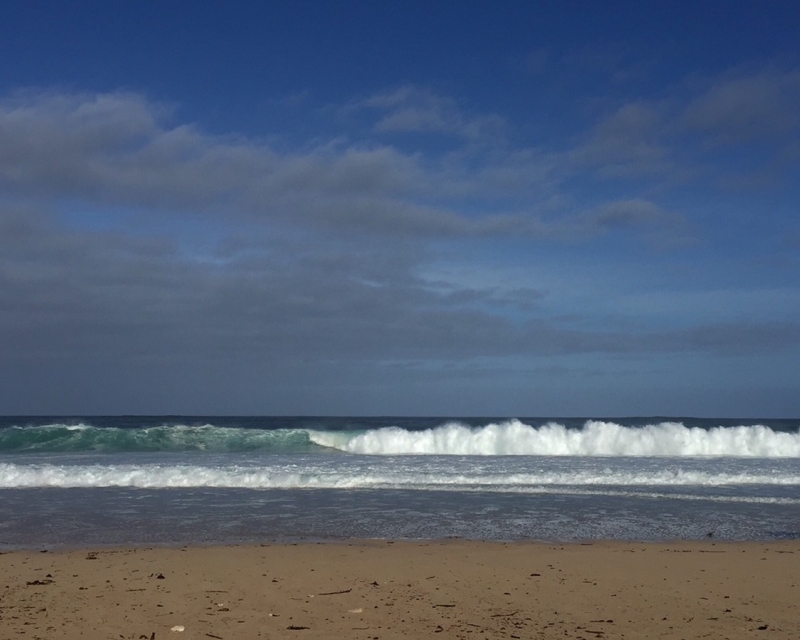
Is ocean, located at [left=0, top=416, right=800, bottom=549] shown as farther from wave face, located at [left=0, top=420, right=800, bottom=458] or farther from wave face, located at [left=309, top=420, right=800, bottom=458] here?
wave face, located at [left=309, top=420, right=800, bottom=458]

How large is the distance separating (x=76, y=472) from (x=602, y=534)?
12654 mm

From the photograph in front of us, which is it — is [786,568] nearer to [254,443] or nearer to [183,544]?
[183,544]

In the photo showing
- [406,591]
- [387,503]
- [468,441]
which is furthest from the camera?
[468,441]

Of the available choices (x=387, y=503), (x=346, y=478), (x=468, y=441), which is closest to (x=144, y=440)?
(x=468, y=441)

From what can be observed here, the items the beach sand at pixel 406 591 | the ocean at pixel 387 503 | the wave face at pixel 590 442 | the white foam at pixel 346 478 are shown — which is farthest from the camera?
the wave face at pixel 590 442

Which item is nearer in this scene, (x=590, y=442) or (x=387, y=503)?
(x=387, y=503)

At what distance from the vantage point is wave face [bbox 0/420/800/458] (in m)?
31.6

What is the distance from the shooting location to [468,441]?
113ft

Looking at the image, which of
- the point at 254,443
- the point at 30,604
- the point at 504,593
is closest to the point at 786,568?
the point at 504,593

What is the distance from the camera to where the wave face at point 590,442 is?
31578mm

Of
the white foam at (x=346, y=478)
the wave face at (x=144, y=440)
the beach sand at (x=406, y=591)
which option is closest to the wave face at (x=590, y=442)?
the wave face at (x=144, y=440)

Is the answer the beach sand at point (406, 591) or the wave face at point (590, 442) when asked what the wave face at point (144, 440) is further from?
the beach sand at point (406, 591)

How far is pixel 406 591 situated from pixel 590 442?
27.5m

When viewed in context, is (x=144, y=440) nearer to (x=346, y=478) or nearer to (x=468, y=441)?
(x=468, y=441)
